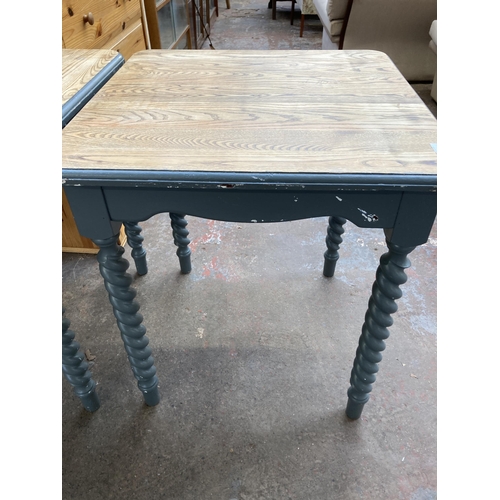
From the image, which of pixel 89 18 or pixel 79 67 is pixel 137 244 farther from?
pixel 89 18

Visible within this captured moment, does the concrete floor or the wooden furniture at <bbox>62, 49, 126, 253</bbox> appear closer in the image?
the wooden furniture at <bbox>62, 49, 126, 253</bbox>

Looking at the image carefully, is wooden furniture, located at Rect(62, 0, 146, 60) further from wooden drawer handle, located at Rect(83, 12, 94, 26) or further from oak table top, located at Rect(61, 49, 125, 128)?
oak table top, located at Rect(61, 49, 125, 128)

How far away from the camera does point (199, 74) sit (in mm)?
935

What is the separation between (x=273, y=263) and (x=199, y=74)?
81cm

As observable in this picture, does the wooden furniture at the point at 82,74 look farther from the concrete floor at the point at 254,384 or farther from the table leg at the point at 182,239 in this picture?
the concrete floor at the point at 254,384

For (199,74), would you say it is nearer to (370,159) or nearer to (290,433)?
(370,159)

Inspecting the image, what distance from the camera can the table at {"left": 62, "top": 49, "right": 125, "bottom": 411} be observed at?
2.74ft

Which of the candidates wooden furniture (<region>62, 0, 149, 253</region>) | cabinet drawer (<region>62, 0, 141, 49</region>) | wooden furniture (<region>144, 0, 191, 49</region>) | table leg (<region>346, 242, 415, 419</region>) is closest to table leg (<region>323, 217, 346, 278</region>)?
table leg (<region>346, 242, 415, 419</region>)

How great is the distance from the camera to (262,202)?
0.69 m

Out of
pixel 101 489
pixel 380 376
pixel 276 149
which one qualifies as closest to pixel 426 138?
pixel 276 149

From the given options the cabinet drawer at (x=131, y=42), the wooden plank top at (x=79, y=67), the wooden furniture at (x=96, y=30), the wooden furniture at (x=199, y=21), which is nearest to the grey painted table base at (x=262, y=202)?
the wooden plank top at (x=79, y=67)

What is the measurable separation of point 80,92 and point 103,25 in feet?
2.35

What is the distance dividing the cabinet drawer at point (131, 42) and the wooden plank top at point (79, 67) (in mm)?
512

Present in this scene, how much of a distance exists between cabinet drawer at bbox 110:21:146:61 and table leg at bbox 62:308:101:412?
43.8 inches
